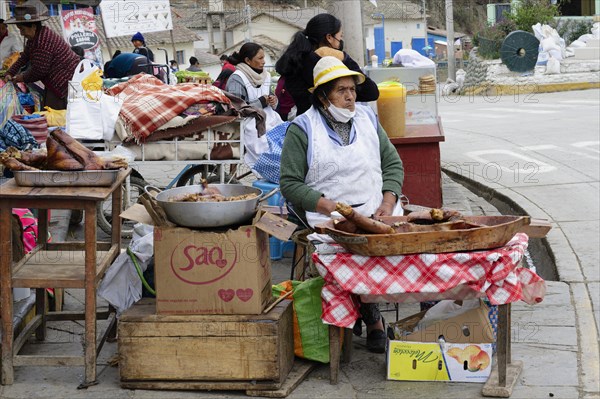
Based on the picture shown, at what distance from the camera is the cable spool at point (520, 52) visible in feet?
103

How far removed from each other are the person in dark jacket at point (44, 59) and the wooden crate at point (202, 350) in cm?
525

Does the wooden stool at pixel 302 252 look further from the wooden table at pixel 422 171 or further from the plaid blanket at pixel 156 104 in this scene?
the wooden table at pixel 422 171

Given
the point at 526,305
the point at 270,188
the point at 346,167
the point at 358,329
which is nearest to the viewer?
the point at 346,167

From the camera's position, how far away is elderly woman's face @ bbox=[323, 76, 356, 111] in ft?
17.2

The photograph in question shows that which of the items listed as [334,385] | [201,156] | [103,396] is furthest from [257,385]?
[201,156]

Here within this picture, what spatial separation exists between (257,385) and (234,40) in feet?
208

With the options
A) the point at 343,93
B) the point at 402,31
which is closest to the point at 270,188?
the point at 343,93

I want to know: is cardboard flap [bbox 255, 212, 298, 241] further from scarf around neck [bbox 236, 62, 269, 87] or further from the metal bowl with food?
scarf around neck [bbox 236, 62, 269, 87]

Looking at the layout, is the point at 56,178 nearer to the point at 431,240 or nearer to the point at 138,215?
the point at 138,215

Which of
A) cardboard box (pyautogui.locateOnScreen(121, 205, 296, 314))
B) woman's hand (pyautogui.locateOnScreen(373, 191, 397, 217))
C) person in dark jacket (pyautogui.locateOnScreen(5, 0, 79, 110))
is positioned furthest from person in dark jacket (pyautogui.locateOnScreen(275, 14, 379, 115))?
person in dark jacket (pyautogui.locateOnScreen(5, 0, 79, 110))

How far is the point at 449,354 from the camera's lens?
4723mm

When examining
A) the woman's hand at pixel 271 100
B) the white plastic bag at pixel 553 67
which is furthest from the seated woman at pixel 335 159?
the white plastic bag at pixel 553 67

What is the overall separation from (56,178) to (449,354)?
2223 millimetres

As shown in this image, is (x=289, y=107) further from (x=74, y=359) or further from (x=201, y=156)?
(x=74, y=359)
